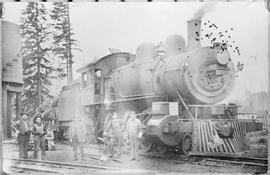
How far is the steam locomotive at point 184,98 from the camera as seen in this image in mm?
5613

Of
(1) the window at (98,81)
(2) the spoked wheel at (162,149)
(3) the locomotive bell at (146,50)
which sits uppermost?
(3) the locomotive bell at (146,50)

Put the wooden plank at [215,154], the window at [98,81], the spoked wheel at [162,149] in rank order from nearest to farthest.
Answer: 1. the wooden plank at [215,154]
2. the spoked wheel at [162,149]
3. the window at [98,81]

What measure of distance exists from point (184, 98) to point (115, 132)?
3.56 feet

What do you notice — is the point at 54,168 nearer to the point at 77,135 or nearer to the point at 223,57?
the point at 77,135

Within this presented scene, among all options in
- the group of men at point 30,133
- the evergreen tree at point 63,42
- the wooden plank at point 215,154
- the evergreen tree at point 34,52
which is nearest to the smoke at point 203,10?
the evergreen tree at point 63,42

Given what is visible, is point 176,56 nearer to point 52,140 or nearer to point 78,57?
point 78,57

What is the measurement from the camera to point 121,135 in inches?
232

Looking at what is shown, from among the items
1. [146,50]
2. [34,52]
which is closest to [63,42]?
[34,52]

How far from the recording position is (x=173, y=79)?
5.73 m

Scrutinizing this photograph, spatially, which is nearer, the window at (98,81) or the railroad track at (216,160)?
the railroad track at (216,160)

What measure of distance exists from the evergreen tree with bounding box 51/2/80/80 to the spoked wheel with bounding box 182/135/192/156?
1911 mm

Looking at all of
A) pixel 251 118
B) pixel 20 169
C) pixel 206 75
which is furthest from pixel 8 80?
pixel 251 118

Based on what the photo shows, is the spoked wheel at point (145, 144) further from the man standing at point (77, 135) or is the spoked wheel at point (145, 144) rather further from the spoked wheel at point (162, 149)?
the man standing at point (77, 135)

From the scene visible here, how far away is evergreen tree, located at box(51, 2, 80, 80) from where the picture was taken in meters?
5.91
